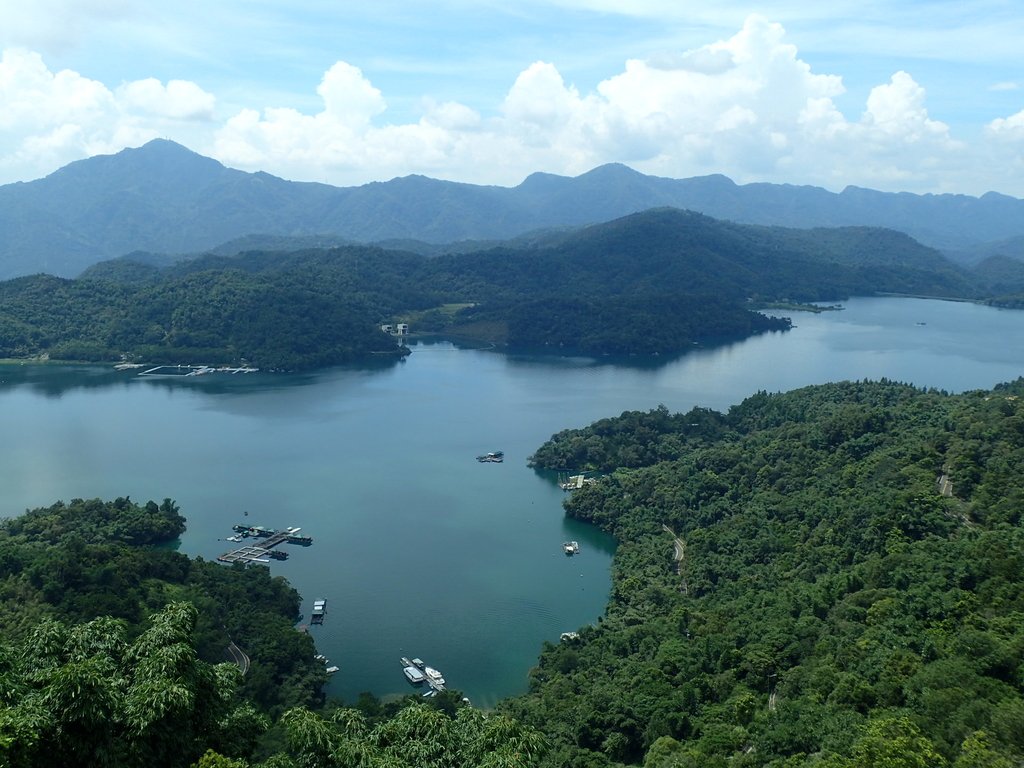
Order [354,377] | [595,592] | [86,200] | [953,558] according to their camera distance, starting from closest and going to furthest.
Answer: [953,558] < [595,592] < [354,377] < [86,200]

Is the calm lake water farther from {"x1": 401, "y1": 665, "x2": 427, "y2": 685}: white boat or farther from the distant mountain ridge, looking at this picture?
the distant mountain ridge

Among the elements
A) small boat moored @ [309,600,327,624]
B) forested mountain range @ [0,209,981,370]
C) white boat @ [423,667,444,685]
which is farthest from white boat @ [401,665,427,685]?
forested mountain range @ [0,209,981,370]

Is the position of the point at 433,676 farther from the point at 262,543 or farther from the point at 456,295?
the point at 456,295

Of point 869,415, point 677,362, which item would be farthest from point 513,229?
point 869,415

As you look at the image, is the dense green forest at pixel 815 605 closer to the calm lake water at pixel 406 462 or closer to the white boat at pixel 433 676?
the white boat at pixel 433 676

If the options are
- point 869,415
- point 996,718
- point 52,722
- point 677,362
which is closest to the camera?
point 52,722

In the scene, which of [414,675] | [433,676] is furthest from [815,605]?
[414,675]

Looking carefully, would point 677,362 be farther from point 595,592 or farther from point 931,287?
point 931,287

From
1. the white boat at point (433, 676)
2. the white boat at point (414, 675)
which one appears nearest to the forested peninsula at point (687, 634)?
the white boat at point (414, 675)
